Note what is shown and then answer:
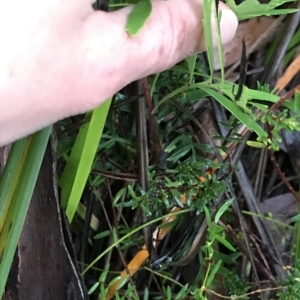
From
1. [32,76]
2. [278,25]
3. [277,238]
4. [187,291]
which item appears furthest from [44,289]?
[278,25]

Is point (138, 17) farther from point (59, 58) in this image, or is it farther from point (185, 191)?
point (185, 191)

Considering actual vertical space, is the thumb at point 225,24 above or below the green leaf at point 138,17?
below

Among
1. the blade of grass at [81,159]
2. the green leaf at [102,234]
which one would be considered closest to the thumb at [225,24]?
the blade of grass at [81,159]

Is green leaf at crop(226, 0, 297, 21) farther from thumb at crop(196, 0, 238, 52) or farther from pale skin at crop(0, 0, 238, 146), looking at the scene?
pale skin at crop(0, 0, 238, 146)

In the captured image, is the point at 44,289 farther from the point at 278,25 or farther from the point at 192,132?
the point at 278,25

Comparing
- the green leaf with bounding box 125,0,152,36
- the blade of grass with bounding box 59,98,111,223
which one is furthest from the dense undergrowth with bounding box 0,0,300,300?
the green leaf with bounding box 125,0,152,36

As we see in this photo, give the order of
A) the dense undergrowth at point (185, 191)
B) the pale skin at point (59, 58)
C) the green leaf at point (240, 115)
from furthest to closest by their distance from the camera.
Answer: the dense undergrowth at point (185, 191) → the green leaf at point (240, 115) → the pale skin at point (59, 58)

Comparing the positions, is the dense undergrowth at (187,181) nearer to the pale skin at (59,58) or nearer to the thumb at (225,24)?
the thumb at (225,24)
